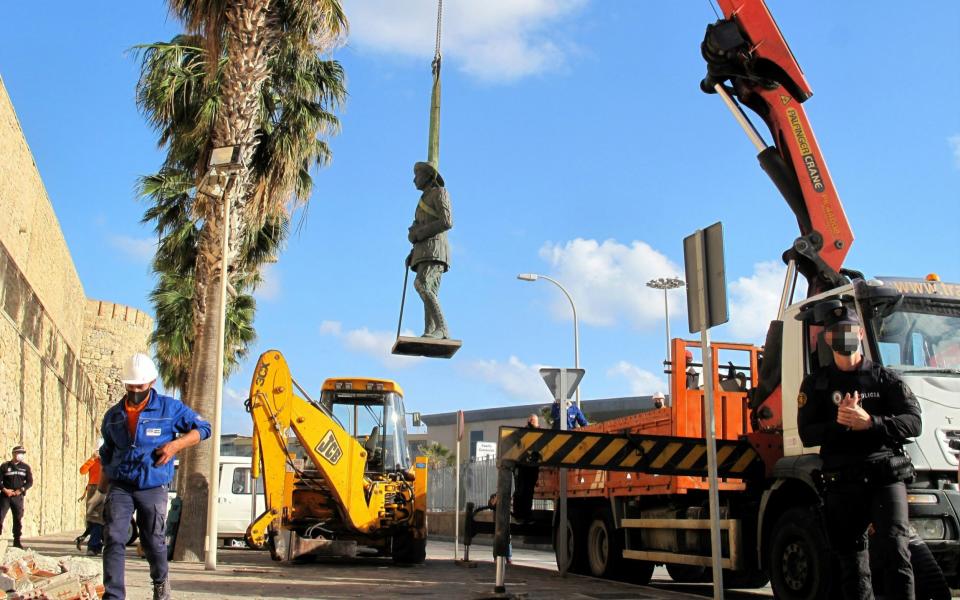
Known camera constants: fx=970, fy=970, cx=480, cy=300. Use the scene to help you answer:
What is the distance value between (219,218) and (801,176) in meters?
10.0

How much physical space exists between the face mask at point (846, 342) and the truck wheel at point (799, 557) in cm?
230

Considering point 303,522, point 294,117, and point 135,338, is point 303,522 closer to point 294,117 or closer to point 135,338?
point 294,117

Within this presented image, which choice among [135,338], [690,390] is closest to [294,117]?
[690,390]

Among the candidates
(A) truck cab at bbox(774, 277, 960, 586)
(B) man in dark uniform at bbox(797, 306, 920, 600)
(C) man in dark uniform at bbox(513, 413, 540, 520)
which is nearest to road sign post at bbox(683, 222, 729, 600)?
(A) truck cab at bbox(774, 277, 960, 586)

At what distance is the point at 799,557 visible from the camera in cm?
780

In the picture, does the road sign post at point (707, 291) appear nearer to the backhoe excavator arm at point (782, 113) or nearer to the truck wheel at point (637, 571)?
the backhoe excavator arm at point (782, 113)

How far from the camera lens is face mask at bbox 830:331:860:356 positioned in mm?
5758

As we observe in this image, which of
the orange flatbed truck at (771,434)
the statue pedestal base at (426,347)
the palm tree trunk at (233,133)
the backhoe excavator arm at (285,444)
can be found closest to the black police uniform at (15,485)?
the palm tree trunk at (233,133)

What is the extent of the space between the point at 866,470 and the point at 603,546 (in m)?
6.97

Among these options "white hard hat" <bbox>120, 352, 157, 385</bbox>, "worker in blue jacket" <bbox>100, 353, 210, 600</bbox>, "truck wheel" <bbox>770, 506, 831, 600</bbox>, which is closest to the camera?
"worker in blue jacket" <bbox>100, 353, 210, 600</bbox>

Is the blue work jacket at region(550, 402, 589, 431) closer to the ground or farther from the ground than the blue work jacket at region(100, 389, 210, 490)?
farther from the ground

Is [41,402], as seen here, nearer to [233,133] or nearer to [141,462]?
[233,133]

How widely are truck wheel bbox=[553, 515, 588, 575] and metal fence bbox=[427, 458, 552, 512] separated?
1059 cm

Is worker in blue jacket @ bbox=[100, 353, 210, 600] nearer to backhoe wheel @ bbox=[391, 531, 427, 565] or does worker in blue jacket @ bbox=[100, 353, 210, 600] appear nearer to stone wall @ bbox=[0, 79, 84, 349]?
backhoe wheel @ bbox=[391, 531, 427, 565]
